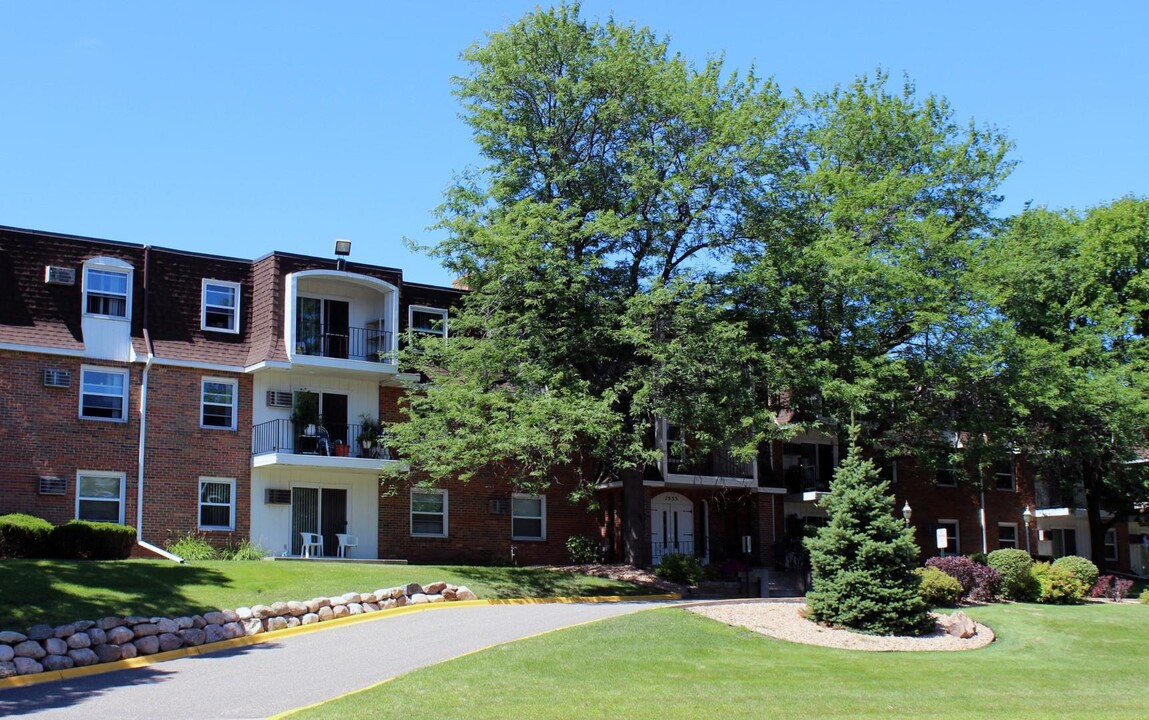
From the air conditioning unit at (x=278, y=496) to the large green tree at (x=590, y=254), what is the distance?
406cm

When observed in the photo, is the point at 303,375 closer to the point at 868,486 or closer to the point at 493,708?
the point at 868,486

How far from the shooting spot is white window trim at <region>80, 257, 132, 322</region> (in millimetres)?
28484

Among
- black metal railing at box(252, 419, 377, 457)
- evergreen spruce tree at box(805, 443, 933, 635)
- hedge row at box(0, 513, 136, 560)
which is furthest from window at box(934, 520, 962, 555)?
hedge row at box(0, 513, 136, 560)

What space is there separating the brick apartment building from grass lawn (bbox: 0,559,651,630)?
12.8 feet

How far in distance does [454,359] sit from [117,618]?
1137cm

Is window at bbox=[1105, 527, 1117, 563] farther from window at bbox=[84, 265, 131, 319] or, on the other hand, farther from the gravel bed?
window at bbox=[84, 265, 131, 319]

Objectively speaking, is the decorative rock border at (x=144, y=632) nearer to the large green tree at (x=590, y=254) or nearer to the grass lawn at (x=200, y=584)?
the grass lawn at (x=200, y=584)

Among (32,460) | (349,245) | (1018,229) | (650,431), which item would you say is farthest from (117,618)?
(1018,229)

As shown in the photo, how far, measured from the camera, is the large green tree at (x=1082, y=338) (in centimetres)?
3375

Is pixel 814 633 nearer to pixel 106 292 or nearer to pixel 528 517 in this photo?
pixel 528 517

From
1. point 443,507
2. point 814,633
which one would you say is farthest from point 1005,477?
point 814,633

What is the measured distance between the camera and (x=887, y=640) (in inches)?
840

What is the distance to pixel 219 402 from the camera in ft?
97.6

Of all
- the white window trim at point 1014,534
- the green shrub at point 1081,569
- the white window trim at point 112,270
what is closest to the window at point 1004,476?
the white window trim at point 1014,534
